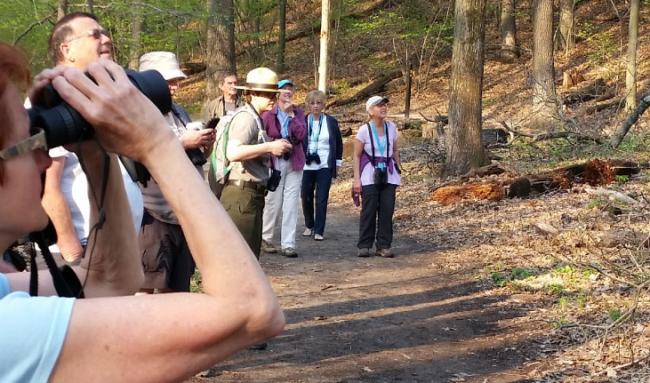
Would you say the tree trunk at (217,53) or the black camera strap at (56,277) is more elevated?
the tree trunk at (217,53)

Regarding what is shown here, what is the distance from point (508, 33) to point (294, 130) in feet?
78.6

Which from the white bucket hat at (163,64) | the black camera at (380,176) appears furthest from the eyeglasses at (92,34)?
Result: the black camera at (380,176)

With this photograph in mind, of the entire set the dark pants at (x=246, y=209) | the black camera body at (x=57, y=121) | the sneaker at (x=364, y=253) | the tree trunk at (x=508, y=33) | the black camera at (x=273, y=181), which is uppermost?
the tree trunk at (x=508, y=33)

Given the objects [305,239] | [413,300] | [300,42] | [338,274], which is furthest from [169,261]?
[300,42]

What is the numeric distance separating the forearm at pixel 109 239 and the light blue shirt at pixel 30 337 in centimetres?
57

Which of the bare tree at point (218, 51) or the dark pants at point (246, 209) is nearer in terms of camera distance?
the dark pants at point (246, 209)

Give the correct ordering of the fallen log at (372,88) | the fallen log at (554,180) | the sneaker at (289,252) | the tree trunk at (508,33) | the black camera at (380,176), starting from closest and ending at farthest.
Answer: the black camera at (380,176)
the sneaker at (289,252)
the fallen log at (554,180)
the tree trunk at (508,33)
the fallen log at (372,88)

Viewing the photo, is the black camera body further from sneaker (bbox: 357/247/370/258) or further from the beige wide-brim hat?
sneaker (bbox: 357/247/370/258)

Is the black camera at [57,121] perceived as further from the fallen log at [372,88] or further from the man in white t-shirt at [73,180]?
the fallen log at [372,88]

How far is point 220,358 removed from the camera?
166 centimetres

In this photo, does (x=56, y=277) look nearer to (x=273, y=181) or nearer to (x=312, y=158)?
(x=273, y=181)

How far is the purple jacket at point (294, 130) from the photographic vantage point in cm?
1013

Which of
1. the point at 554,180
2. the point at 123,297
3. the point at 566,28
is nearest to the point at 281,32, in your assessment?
the point at 566,28

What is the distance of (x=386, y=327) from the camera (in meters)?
7.65
